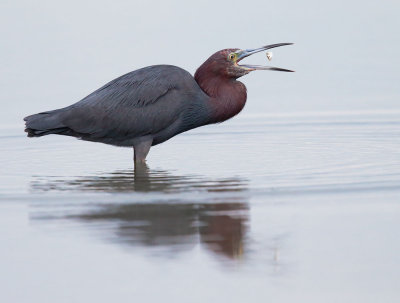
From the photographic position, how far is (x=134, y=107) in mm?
11781

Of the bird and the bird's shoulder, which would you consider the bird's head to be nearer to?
the bird

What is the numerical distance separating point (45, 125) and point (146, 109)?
1.14m

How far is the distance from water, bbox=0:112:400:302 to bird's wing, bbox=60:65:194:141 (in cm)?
43

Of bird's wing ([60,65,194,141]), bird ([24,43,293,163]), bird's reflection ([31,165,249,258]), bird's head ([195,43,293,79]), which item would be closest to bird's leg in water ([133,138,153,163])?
Answer: bird ([24,43,293,163])

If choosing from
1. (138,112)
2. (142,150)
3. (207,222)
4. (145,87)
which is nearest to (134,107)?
(138,112)

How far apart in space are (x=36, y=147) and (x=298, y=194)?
5.19 meters

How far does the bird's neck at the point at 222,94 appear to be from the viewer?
12047 mm

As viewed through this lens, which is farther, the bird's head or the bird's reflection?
→ the bird's head

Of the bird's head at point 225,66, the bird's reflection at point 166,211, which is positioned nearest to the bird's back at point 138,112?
the bird's head at point 225,66

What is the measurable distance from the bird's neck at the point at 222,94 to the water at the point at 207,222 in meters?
0.53

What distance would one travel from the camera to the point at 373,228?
25.9ft

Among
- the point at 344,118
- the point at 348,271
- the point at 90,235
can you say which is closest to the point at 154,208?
the point at 90,235

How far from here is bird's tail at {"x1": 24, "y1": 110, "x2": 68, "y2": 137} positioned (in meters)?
11.7

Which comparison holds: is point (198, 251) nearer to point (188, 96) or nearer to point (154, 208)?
point (154, 208)
